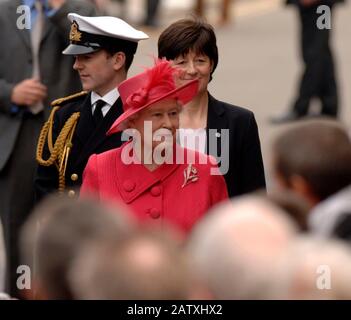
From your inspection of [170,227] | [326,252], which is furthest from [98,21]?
[326,252]

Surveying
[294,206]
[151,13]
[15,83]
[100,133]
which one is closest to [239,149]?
[100,133]

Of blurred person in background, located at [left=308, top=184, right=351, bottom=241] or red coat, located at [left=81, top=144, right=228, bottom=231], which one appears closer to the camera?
blurred person in background, located at [left=308, top=184, right=351, bottom=241]

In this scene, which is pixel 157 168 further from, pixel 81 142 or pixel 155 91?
pixel 81 142

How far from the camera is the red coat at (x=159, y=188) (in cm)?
541

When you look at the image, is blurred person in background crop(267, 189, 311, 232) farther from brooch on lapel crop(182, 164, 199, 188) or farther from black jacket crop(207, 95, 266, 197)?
black jacket crop(207, 95, 266, 197)

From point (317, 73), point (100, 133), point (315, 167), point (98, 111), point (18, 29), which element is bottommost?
point (315, 167)

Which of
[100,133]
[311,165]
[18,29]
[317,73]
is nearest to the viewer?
[311,165]

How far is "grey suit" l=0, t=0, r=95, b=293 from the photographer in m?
6.93

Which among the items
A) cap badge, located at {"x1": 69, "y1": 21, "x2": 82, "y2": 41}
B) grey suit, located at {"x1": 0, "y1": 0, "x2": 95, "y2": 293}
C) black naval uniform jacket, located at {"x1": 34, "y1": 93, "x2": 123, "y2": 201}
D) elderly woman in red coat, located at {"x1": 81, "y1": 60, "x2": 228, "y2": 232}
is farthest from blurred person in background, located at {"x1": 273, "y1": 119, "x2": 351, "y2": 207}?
grey suit, located at {"x1": 0, "y1": 0, "x2": 95, "y2": 293}

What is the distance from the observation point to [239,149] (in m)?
6.12

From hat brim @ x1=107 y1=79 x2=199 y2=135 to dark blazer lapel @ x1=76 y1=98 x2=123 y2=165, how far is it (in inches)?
17.3

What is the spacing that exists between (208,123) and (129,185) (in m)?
0.79

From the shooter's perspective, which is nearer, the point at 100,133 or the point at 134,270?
the point at 134,270
